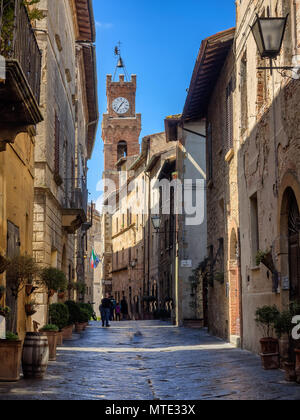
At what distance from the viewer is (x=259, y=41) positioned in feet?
30.0

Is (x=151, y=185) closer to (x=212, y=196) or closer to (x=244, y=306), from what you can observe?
(x=212, y=196)

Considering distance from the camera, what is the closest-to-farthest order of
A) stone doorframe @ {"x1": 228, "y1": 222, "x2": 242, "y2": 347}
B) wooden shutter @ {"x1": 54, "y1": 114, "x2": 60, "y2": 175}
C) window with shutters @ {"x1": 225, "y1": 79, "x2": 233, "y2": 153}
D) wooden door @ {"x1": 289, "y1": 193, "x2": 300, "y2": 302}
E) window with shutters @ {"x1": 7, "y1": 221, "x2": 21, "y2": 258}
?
1. wooden door @ {"x1": 289, "y1": 193, "x2": 300, "y2": 302}
2. window with shutters @ {"x1": 7, "y1": 221, "x2": 21, "y2": 258}
3. stone doorframe @ {"x1": 228, "y1": 222, "x2": 242, "y2": 347}
4. window with shutters @ {"x1": 225, "y1": 79, "x2": 233, "y2": 153}
5. wooden shutter @ {"x1": 54, "y1": 114, "x2": 60, "y2": 175}

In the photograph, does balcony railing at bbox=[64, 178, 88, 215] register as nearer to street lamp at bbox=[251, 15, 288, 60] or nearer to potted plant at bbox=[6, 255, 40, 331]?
potted plant at bbox=[6, 255, 40, 331]

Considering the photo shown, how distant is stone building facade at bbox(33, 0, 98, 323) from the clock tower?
33.3 m

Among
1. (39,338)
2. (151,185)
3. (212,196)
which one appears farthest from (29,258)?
(151,185)

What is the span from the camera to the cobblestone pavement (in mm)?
7484

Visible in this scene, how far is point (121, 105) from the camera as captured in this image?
6353 centimetres

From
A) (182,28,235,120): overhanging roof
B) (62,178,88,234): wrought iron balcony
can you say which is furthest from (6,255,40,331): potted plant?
(62,178,88,234): wrought iron balcony

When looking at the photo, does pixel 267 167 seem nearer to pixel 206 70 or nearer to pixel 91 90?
pixel 206 70

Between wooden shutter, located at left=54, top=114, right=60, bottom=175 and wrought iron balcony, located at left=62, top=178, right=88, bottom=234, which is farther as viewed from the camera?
wrought iron balcony, located at left=62, top=178, right=88, bottom=234

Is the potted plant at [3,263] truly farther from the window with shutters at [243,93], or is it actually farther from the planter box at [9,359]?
the window with shutters at [243,93]

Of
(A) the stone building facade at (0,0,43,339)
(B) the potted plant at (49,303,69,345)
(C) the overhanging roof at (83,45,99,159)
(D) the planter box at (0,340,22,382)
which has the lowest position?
(D) the planter box at (0,340,22,382)

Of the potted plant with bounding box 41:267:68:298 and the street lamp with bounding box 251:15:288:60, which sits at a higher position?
the street lamp with bounding box 251:15:288:60

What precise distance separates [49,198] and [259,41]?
8275 millimetres
